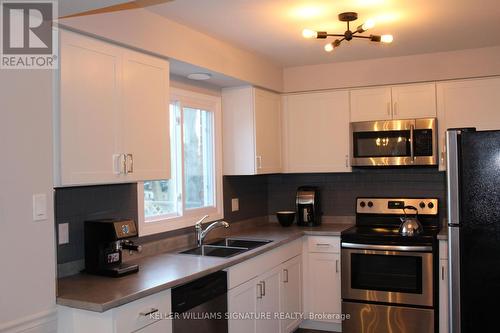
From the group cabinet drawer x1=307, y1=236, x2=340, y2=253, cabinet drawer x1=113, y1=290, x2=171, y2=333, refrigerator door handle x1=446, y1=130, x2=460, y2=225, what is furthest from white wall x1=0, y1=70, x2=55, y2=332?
cabinet drawer x1=307, y1=236, x2=340, y2=253

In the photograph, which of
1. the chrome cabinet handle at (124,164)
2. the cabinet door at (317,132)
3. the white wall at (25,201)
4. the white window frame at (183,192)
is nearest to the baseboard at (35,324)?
the white wall at (25,201)

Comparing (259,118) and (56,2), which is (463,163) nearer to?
(259,118)

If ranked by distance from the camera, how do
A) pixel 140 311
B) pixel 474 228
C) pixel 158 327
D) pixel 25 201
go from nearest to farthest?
1. pixel 25 201
2. pixel 140 311
3. pixel 158 327
4. pixel 474 228

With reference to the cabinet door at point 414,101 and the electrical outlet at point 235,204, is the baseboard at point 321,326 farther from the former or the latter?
the cabinet door at point 414,101

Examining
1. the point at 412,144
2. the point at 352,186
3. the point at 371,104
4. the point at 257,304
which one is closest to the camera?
the point at 257,304

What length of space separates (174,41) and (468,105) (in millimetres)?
2470

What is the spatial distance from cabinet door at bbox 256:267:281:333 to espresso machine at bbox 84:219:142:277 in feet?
3.58

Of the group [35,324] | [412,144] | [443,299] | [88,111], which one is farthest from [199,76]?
[443,299]

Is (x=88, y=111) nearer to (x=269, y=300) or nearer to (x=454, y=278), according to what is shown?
(x=269, y=300)

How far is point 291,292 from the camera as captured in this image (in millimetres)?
3926

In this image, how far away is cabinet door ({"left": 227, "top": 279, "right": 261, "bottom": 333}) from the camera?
118 inches

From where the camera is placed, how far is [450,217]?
2980mm

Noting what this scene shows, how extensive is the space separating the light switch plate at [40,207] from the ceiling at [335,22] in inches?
49.3

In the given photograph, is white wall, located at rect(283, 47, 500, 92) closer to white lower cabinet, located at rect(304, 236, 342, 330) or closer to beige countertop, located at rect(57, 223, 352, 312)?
white lower cabinet, located at rect(304, 236, 342, 330)
